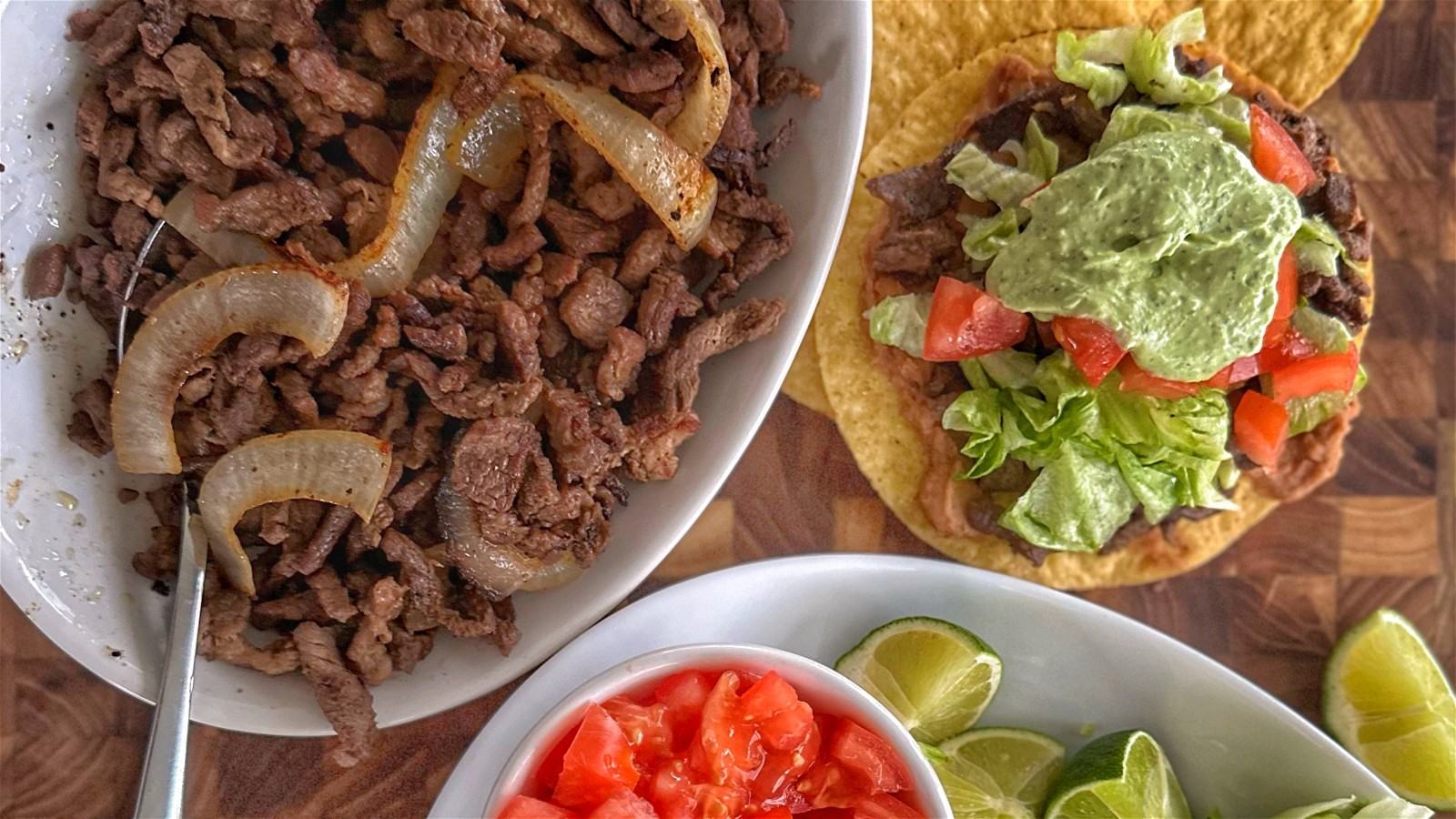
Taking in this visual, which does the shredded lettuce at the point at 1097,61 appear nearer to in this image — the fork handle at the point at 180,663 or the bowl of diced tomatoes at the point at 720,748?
the bowl of diced tomatoes at the point at 720,748

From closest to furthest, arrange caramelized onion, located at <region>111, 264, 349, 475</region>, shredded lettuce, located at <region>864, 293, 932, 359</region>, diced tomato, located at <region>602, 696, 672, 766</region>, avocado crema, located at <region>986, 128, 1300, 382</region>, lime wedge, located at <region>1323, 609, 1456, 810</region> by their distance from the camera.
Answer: caramelized onion, located at <region>111, 264, 349, 475</region>
diced tomato, located at <region>602, 696, 672, 766</region>
avocado crema, located at <region>986, 128, 1300, 382</region>
shredded lettuce, located at <region>864, 293, 932, 359</region>
lime wedge, located at <region>1323, 609, 1456, 810</region>

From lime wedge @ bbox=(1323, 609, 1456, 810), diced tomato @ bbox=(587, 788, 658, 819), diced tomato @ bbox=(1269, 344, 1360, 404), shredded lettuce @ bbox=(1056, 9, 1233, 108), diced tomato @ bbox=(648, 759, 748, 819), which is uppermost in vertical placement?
shredded lettuce @ bbox=(1056, 9, 1233, 108)

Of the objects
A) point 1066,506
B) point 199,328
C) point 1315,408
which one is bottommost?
point 1315,408

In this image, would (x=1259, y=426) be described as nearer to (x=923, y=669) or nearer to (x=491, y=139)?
(x=923, y=669)

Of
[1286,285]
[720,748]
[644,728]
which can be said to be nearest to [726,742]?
[720,748]

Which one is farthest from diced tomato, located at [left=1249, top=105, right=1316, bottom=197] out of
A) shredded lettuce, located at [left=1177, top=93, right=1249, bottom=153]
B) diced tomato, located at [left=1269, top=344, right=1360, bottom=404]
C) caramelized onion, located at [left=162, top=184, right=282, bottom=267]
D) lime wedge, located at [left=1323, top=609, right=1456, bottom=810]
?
caramelized onion, located at [left=162, top=184, right=282, bottom=267]

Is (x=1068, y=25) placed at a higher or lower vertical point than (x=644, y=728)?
higher

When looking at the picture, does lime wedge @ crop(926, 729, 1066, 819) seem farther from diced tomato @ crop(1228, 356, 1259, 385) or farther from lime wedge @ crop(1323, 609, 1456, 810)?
diced tomato @ crop(1228, 356, 1259, 385)
